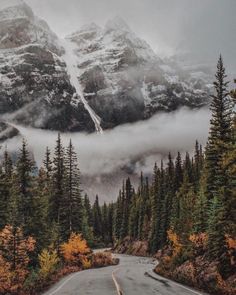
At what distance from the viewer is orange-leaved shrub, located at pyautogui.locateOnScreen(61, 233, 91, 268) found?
5116 centimetres

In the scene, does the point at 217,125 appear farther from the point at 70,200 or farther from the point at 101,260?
the point at 101,260

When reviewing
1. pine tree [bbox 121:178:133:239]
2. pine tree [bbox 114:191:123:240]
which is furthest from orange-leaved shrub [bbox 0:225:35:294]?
pine tree [bbox 114:191:123:240]

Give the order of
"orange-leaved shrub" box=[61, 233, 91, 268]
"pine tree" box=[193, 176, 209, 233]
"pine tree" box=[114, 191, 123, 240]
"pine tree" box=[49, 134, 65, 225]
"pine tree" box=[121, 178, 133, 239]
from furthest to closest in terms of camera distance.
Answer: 1. "pine tree" box=[114, 191, 123, 240]
2. "pine tree" box=[121, 178, 133, 239]
3. "pine tree" box=[49, 134, 65, 225]
4. "orange-leaved shrub" box=[61, 233, 91, 268]
5. "pine tree" box=[193, 176, 209, 233]

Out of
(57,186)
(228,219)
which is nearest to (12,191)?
(57,186)

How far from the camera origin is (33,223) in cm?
4559

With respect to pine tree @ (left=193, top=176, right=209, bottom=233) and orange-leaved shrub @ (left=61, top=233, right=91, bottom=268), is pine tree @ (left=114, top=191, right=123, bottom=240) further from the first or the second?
pine tree @ (left=193, top=176, right=209, bottom=233)

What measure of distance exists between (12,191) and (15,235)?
47.0ft

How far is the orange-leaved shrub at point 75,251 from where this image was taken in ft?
168

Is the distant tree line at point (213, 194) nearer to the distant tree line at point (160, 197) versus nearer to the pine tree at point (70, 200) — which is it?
the distant tree line at point (160, 197)

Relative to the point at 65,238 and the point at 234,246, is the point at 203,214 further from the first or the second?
the point at 65,238

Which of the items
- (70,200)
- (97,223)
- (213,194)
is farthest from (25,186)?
(97,223)

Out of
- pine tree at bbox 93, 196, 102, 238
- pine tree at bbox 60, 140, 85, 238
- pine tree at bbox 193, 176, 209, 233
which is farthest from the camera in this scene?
pine tree at bbox 93, 196, 102, 238

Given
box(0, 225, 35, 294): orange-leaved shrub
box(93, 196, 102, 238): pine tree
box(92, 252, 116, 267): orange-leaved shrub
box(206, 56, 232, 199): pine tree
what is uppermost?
box(206, 56, 232, 199): pine tree

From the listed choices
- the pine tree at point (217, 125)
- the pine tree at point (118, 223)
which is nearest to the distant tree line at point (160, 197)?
the pine tree at point (217, 125)
